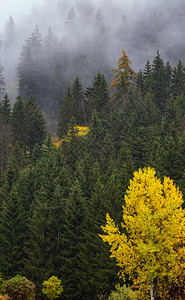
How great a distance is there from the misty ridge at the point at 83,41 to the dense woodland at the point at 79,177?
35630 millimetres

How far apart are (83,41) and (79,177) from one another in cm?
9810

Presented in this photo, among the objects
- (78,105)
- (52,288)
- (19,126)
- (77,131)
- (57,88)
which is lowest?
(52,288)

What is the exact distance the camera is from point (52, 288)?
2645cm

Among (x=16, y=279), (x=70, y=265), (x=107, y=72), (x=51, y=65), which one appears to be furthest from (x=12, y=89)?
(x=16, y=279)

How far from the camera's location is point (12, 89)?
121875mm

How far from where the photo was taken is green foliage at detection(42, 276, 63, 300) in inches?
1034

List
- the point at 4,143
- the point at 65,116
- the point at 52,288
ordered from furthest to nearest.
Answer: the point at 65,116, the point at 4,143, the point at 52,288

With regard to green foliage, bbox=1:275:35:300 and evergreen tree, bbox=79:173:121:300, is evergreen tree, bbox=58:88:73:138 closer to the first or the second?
evergreen tree, bbox=79:173:121:300

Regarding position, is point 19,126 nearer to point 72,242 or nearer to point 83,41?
point 72,242

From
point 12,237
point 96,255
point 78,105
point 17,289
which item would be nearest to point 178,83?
point 78,105

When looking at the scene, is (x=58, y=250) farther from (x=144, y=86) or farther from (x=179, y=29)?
(x=179, y=29)

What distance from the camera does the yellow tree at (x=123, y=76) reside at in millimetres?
63050

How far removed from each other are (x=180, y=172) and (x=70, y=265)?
1734 cm

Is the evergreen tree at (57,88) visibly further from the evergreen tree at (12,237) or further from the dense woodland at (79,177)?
the evergreen tree at (12,237)
